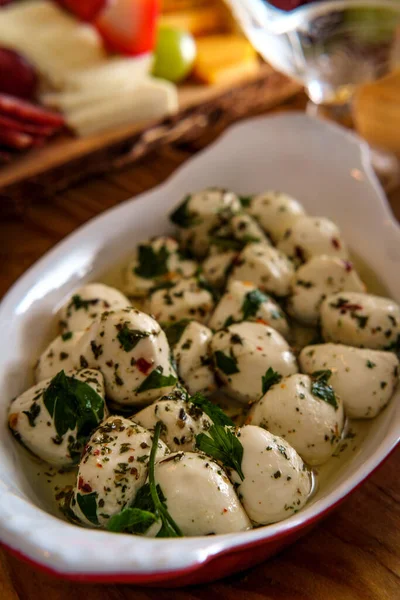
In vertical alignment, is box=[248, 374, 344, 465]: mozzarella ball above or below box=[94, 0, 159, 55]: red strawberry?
below

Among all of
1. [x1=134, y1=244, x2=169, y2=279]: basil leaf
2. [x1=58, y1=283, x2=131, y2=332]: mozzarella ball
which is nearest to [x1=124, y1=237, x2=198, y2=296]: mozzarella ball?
[x1=134, y1=244, x2=169, y2=279]: basil leaf

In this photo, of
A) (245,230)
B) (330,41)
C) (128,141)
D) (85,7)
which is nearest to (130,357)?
(245,230)

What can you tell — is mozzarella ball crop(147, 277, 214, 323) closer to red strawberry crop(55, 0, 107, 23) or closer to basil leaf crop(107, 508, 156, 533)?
basil leaf crop(107, 508, 156, 533)

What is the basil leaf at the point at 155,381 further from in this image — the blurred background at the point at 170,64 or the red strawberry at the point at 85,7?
the red strawberry at the point at 85,7

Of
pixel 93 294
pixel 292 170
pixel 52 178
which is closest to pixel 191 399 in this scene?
pixel 93 294

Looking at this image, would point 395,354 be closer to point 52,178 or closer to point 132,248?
point 132,248

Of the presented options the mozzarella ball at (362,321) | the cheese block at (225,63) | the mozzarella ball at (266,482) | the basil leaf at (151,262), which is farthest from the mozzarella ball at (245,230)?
the cheese block at (225,63)
